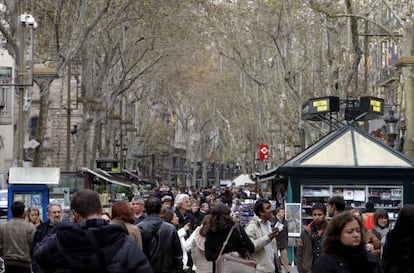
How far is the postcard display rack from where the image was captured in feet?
68.0

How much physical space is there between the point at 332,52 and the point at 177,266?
2766cm

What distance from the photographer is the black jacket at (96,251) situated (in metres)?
7.04

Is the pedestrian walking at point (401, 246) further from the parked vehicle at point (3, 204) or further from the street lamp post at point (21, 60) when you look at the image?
the parked vehicle at point (3, 204)

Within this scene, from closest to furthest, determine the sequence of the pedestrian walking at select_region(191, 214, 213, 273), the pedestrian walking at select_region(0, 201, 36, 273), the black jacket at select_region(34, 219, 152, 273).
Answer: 1. the black jacket at select_region(34, 219, 152, 273)
2. the pedestrian walking at select_region(191, 214, 213, 273)
3. the pedestrian walking at select_region(0, 201, 36, 273)

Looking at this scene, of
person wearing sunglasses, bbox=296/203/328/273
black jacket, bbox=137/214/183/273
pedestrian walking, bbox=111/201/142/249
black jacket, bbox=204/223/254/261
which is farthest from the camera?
person wearing sunglasses, bbox=296/203/328/273

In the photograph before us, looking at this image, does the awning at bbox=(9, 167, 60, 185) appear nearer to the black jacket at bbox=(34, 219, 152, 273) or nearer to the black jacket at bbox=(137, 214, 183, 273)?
the black jacket at bbox=(137, 214, 183, 273)

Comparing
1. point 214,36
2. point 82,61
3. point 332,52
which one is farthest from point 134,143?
Result: point 332,52

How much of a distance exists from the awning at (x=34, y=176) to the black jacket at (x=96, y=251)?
55.0ft

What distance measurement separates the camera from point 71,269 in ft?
23.4

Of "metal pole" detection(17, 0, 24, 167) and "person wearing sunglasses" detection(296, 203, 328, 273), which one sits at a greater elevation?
"metal pole" detection(17, 0, 24, 167)

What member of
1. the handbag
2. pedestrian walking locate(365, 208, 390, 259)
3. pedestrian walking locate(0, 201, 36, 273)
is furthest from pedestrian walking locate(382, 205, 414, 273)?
pedestrian walking locate(0, 201, 36, 273)

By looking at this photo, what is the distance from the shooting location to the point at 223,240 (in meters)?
11.5

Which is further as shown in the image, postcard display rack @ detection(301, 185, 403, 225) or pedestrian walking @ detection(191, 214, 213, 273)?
postcard display rack @ detection(301, 185, 403, 225)

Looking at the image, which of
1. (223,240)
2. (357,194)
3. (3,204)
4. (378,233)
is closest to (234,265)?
(223,240)
